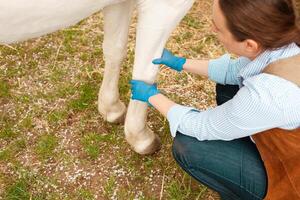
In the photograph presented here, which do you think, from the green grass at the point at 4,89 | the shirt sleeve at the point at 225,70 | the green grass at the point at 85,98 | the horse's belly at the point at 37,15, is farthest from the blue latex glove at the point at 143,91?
the green grass at the point at 4,89

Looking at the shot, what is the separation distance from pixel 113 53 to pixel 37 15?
606 mm

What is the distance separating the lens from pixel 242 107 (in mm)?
1273

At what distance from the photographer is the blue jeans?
4.59ft

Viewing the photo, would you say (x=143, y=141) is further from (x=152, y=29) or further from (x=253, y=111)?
(x=253, y=111)

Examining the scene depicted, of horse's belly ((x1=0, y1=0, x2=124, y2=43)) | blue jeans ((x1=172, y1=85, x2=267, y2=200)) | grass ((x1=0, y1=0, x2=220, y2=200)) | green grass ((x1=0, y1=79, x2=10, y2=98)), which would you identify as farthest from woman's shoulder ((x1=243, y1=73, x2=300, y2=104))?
green grass ((x1=0, y1=79, x2=10, y2=98))

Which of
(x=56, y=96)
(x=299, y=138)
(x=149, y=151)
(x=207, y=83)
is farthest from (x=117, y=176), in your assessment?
(x=299, y=138)

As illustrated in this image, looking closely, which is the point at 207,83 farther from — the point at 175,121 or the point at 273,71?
the point at 273,71

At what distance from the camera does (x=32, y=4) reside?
1.19 metres

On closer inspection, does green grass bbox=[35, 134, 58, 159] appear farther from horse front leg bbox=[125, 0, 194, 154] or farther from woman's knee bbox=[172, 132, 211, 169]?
woman's knee bbox=[172, 132, 211, 169]

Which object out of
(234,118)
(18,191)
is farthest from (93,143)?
(234,118)

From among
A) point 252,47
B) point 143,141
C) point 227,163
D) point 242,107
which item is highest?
point 252,47

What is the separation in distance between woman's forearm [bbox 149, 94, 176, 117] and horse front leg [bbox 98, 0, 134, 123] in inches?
12.8

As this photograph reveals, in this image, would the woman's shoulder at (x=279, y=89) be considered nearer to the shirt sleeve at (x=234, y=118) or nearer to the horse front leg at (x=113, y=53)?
the shirt sleeve at (x=234, y=118)

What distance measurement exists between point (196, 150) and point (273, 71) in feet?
1.13
